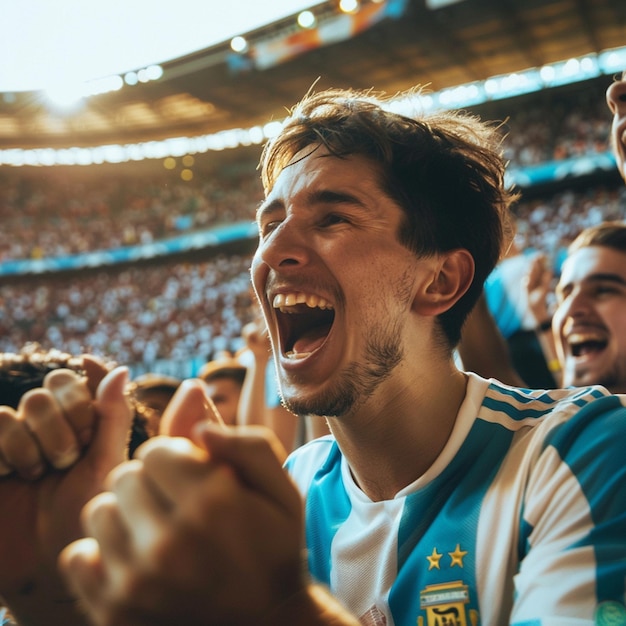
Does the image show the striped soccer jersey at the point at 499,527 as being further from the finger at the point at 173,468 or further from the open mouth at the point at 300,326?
the finger at the point at 173,468

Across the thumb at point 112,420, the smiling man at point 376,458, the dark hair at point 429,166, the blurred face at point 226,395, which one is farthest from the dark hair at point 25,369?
Result: the blurred face at point 226,395

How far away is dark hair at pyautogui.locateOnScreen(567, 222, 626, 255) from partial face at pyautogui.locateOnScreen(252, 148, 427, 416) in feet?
4.82

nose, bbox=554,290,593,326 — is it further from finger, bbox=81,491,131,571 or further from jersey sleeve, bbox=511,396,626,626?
finger, bbox=81,491,131,571

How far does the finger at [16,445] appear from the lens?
99 cm

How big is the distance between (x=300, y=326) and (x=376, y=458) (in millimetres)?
657

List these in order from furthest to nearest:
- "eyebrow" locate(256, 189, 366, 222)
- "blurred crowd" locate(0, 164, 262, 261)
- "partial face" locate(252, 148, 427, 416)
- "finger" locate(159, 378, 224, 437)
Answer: "blurred crowd" locate(0, 164, 262, 261), "eyebrow" locate(256, 189, 366, 222), "partial face" locate(252, 148, 427, 416), "finger" locate(159, 378, 224, 437)

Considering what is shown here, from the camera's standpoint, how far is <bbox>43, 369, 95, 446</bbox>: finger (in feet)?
3.43

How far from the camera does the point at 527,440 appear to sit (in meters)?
1.47

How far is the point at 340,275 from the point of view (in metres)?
1.67

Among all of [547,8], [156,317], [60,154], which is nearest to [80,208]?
[60,154]

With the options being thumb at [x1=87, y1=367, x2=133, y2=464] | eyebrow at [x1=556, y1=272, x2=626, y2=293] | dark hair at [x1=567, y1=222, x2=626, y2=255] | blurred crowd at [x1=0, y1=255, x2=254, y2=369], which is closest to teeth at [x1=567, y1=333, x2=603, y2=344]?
eyebrow at [x1=556, y1=272, x2=626, y2=293]

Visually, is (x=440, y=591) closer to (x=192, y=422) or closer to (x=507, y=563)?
(x=507, y=563)

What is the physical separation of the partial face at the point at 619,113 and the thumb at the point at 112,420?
1.44 m

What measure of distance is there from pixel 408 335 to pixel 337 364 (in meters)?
0.24
